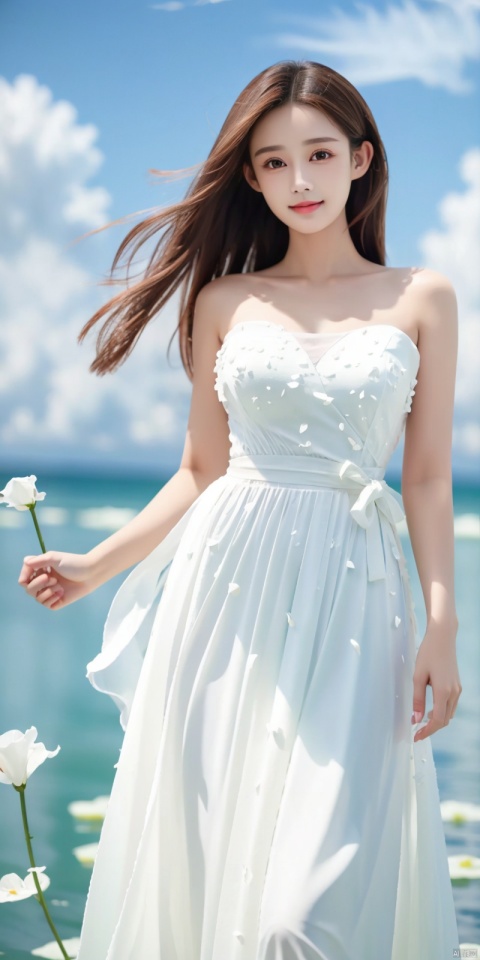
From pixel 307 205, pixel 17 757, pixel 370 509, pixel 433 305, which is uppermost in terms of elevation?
pixel 307 205

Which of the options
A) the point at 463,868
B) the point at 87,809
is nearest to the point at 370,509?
the point at 463,868

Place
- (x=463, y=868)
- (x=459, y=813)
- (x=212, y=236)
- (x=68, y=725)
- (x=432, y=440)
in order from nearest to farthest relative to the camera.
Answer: (x=432, y=440) < (x=212, y=236) < (x=463, y=868) < (x=459, y=813) < (x=68, y=725)

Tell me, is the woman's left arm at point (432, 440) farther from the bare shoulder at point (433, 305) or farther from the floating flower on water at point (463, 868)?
the floating flower on water at point (463, 868)

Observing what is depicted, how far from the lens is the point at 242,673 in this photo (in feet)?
5.75

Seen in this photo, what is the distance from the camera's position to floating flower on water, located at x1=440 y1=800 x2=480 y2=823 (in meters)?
3.81

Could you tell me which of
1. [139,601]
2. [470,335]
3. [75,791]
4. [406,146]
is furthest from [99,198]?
[139,601]

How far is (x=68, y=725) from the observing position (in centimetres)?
564

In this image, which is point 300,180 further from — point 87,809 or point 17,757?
point 87,809

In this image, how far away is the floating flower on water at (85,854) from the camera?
342 centimetres

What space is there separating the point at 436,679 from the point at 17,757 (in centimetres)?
66

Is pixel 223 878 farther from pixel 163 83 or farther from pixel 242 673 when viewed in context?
pixel 163 83

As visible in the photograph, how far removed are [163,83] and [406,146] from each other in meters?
2.58

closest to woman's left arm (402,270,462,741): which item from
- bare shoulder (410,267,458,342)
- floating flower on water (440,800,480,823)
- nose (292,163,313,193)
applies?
bare shoulder (410,267,458,342)

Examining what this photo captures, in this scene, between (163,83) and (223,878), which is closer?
(223,878)
